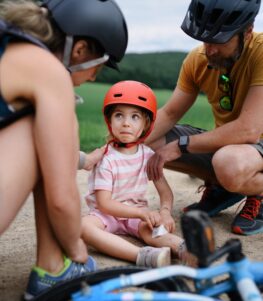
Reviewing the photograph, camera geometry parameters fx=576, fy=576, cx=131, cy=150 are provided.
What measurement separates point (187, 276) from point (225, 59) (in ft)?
6.56

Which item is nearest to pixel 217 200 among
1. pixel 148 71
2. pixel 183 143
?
pixel 183 143

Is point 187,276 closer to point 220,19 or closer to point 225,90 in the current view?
point 220,19

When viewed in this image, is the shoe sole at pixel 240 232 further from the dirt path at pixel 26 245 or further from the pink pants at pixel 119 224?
the pink pants at pixel 119 224

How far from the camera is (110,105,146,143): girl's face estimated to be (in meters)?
3.47

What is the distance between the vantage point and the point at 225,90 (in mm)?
3885

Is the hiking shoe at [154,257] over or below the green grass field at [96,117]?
over

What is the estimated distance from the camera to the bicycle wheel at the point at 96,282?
7.07 ft

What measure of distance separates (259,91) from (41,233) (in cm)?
175

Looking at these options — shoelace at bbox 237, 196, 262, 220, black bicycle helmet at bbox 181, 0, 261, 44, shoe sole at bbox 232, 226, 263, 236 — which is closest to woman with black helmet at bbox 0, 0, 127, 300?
black bicycle helmet at bbox 181, 0, 261, 44

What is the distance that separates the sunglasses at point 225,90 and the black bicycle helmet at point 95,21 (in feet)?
3.96

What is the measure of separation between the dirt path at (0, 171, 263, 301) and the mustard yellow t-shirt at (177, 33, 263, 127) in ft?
2.54

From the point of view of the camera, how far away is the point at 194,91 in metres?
4.26

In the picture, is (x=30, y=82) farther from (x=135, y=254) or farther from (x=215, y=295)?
(x=135, y=254)

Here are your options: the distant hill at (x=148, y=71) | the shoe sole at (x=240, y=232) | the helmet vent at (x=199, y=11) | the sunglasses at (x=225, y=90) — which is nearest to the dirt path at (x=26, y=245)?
the shoe sole at (x=240, y=232)
